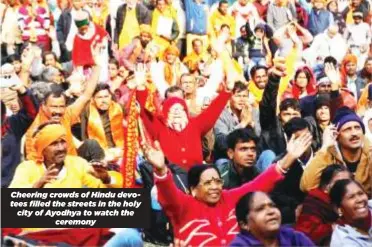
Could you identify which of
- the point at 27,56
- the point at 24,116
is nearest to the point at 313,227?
the point at 24,116

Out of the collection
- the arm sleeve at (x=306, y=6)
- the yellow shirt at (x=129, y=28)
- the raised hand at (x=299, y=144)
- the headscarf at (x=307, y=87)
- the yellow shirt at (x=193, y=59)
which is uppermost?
the arm sleeve at (x=306, y=6)

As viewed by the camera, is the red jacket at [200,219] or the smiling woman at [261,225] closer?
the smiling woman at [261,225]

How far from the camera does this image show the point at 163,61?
6703 millimetres

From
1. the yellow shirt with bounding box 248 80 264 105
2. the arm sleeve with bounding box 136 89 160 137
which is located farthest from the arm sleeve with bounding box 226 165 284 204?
the arm sleeve with bounding box 136 89 160 137

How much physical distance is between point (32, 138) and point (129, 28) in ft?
3.16

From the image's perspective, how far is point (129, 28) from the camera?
22.0ft

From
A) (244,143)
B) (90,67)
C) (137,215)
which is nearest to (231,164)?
(244,143)

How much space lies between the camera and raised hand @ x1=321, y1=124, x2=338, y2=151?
668cm

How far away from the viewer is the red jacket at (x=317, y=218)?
21.3ft

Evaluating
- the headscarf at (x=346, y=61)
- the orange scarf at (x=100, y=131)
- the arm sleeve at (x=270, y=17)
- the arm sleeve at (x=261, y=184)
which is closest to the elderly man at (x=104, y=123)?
the orange scarf at (x=100, y=131)

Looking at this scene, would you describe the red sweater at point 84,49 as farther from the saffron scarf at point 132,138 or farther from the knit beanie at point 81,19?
the saffron scarf at point 132,138

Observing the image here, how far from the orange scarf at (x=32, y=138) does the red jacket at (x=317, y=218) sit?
1517 millimetres

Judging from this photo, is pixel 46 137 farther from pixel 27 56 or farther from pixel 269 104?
pixel 269 104

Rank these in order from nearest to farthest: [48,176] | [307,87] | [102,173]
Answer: [48,176]
[102,173]
[307,87]
